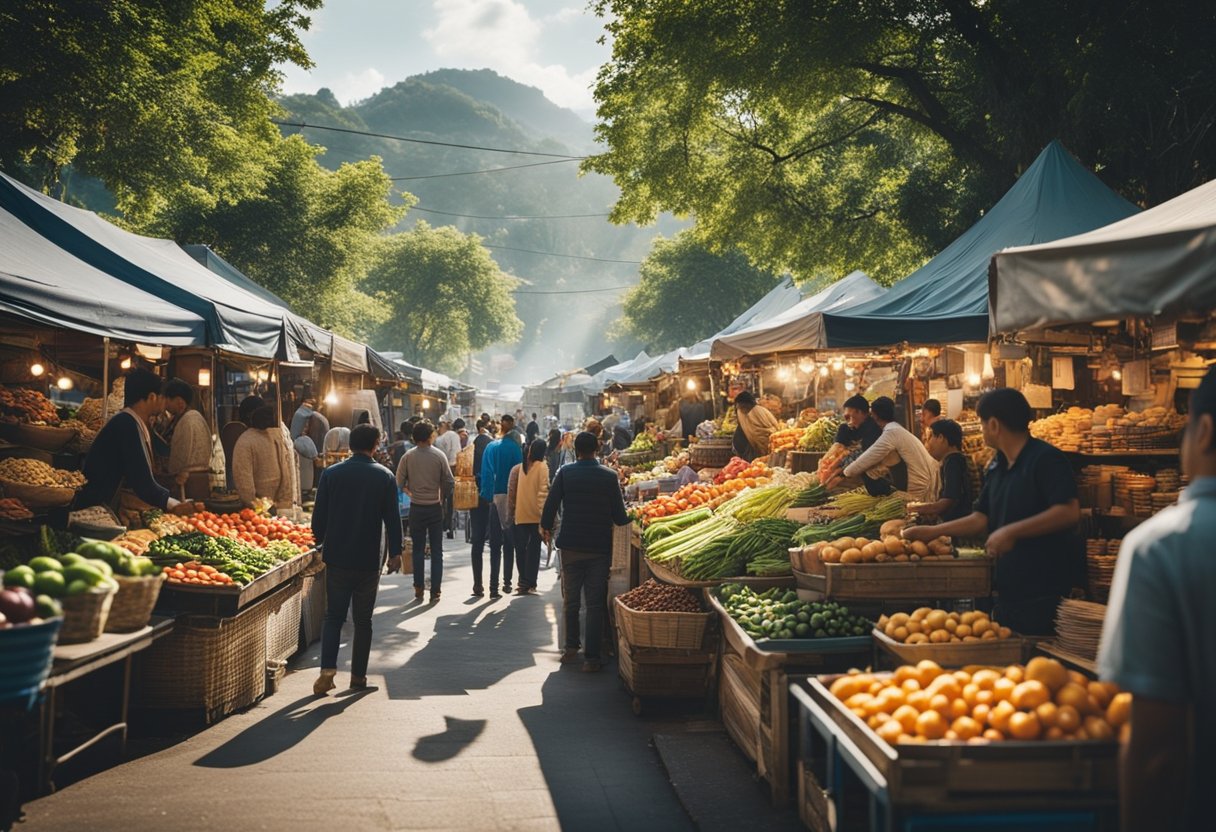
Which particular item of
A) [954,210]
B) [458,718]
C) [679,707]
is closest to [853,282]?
[954,210]

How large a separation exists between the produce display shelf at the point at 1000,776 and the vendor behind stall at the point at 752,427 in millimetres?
10672

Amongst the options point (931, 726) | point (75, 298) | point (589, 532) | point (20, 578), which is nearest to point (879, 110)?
point (589, 532)

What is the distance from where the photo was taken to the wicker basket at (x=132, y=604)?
5.44 m

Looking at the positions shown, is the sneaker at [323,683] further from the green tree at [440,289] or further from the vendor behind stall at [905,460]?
the green tree at [440,289]

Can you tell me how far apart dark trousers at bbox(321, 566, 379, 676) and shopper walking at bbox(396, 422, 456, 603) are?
165 inches

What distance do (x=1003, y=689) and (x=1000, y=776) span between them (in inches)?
19.1

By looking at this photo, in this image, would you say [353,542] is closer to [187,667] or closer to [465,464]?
[187,667]

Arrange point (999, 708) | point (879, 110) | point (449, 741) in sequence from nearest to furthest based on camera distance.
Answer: point (999, 708) < point (449, 741) < point (879, 110)

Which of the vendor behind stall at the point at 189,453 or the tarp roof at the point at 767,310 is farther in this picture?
the tarp roof at the point at 767,310

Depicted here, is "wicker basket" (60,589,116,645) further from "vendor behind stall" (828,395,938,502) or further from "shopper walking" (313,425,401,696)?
"vendor behind stall" (828,395,938,502)

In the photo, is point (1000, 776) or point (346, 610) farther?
point (346, 610)

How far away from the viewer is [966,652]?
15.8 feet

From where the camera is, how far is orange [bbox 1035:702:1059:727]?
3459 mm

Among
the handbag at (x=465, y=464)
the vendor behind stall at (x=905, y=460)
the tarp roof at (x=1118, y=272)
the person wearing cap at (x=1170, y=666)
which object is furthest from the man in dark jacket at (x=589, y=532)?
the handbag at (x=465, y=464)
